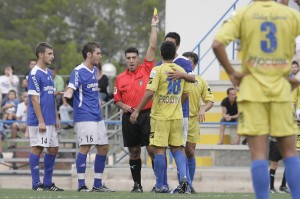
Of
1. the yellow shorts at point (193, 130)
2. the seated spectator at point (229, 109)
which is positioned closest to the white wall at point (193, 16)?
the seated spectator at point (229, 109)

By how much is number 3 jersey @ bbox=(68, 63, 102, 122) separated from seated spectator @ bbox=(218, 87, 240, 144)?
19.5ft

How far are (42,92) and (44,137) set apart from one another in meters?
0.63

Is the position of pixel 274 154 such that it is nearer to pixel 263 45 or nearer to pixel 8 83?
pixel 263 45

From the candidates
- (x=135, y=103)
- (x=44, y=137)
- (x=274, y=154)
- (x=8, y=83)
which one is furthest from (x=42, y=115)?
(x=8, y=83)

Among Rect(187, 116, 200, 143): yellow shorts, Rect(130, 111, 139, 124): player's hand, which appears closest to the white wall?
Rect(187, 116, 200, 143): yellow shorts

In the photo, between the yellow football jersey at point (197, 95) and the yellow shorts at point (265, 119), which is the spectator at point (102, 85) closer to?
the yellow football jersey at point (197, 95)

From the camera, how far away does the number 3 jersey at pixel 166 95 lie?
13.7 metres

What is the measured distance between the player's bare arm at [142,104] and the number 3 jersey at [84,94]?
94 centimetres

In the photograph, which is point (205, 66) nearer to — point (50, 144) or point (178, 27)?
point (178, 27)

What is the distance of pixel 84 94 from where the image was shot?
50.0 feet

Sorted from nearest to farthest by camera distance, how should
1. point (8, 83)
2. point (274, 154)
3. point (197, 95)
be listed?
point (197, 95) → point (274, 154) → point (8, 83)

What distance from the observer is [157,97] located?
13836mm

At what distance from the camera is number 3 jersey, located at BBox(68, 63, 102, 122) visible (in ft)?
49.6

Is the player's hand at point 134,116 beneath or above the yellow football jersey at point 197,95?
beneath
